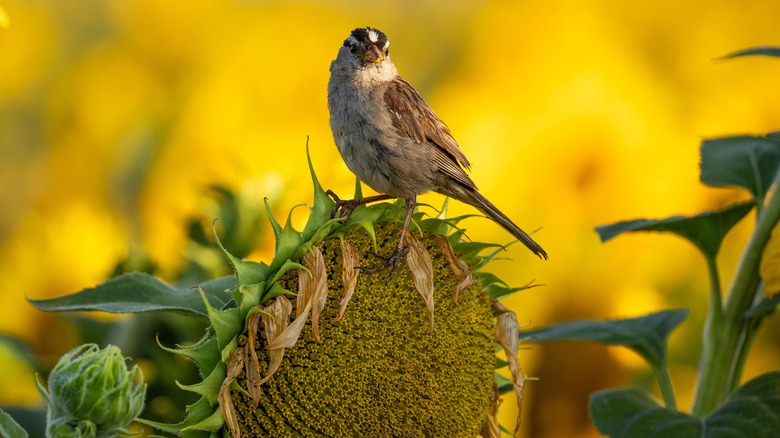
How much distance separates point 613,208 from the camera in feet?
5.51

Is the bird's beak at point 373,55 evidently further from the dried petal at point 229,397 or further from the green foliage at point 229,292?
the dried petal at point 229,397

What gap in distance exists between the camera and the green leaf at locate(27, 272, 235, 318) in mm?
843

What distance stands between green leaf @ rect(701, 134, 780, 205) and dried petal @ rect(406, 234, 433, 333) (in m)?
0.38

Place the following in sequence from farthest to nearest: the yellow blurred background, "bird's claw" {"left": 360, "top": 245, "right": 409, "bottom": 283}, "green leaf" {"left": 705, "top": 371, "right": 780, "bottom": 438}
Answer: the yellow blurred background
"green leaf" {"left": 705, "top": 371, "right": 780, "bottom": 438}
"bird's claw" {"left": 360, "top": 245, "right": 409, "bottom": 283}

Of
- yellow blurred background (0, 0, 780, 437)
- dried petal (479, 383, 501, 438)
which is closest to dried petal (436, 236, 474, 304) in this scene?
dried petal (479, 383, 501, 438)

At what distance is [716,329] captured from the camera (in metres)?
1.06

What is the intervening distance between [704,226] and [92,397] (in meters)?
0.63

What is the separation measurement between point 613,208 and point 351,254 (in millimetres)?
943

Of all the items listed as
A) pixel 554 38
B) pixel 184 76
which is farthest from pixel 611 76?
pixel 184 76

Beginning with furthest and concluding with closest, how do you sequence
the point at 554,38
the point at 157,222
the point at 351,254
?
the point at 554,38 < the point at 157,222 < the point at 351,254

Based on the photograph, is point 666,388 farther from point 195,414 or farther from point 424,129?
point 195,414

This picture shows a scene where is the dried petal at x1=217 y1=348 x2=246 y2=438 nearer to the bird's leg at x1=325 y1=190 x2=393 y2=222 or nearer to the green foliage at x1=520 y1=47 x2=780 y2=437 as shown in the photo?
the bird's leg at x1=325 y1=190 x2=393 y2=222

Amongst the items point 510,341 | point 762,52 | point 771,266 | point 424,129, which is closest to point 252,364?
point 510,341

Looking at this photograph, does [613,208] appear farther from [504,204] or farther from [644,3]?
[644,3]
